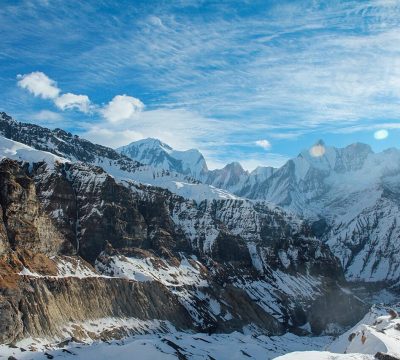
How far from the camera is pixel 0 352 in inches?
6919

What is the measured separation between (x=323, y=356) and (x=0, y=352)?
102m

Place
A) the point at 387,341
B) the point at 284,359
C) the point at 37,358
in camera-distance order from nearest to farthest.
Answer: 1. the point at 284,359
2. the point at 387,341
3. the point at 37,358

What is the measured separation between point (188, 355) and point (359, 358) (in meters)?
90.9

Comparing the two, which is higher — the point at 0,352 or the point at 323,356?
the point at 323,356

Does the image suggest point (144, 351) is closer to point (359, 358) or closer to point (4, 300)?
point (4, 300)

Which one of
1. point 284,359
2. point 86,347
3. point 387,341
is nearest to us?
point 284,359

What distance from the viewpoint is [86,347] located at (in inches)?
7603

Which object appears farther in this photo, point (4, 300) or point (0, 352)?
point (4, 300)

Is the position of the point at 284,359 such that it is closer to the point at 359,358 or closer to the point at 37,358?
the point at 359,358

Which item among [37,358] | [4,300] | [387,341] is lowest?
[37,358]

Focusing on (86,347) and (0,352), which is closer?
(0,352)

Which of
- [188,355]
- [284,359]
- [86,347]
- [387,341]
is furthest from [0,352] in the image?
[387,341]

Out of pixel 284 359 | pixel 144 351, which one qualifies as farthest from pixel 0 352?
pixel 284 359

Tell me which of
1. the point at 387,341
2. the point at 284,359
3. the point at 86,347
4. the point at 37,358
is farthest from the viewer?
the point at 86,347
